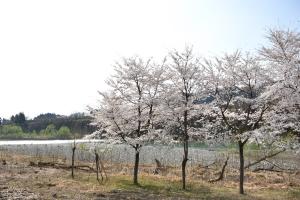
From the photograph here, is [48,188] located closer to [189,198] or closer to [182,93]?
[189,198]

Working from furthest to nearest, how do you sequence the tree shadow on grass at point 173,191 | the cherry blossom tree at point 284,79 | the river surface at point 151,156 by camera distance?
the river surface at point 151,156
the tree shadow on grass at point 173,191
the cherry blossom tree at point 284,79

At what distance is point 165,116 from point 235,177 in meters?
10.5

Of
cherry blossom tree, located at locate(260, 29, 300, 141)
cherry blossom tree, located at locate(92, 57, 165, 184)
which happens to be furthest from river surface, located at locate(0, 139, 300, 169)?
cherry blossom tree, located at locate(260, 29, 300, 141)

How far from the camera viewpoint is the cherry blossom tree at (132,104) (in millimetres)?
24859

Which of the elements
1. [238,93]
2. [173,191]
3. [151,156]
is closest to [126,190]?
[173,191]

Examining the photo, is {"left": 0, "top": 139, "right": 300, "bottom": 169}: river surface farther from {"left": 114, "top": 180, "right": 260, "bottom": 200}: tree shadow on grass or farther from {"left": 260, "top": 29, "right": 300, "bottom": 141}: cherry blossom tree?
{"left": 260, "top": 29, "right": 300, "bottom": 141}: cherry blossom tree

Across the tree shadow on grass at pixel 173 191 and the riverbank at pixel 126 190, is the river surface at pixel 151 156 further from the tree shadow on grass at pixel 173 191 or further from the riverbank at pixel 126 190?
the riverbank at pixel 126 190

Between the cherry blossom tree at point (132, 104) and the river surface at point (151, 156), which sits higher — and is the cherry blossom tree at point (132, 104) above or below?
above

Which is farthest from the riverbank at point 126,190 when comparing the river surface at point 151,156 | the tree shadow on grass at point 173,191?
the river surface at point 151,156

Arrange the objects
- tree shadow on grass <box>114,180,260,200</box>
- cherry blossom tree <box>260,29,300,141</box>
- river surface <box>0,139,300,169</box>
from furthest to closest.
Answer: river surface <box>0,139,300,169</box> < tree shadow on grass <box>114,180,260,200</box> < cherry blossom tree <box>260,29,300,141</box>

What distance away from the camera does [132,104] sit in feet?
82.1

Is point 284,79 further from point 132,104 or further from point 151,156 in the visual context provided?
point 151,156

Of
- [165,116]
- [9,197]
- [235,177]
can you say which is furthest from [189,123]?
[9,197]

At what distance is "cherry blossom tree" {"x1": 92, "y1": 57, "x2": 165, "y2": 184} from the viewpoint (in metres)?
24.9
